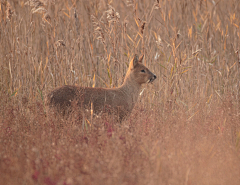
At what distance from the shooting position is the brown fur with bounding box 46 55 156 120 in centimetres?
482

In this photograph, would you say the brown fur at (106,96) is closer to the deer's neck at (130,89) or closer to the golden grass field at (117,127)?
the deer's neck at (130,89)

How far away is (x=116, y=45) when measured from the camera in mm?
6043

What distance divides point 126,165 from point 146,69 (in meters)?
2.95

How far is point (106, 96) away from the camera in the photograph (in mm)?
5305

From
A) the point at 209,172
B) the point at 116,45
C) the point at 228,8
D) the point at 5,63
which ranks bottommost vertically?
the point at 209,172

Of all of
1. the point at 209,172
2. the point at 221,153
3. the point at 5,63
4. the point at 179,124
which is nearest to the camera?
the point at 209,172

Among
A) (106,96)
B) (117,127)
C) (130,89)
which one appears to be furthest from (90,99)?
(117,127)

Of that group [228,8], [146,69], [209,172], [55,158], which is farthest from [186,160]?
[228,8]

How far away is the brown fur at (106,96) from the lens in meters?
4.82

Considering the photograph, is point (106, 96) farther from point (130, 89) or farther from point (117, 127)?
point (117, 127)

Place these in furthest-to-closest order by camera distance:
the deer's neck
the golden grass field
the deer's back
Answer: the deer's neck → the deer's back → the golden grass field

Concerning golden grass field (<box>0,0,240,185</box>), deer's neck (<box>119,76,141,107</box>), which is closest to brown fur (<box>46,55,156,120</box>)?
deer's neck (<box>119,76,141,107</box>)

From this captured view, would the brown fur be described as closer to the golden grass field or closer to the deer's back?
the deer's back

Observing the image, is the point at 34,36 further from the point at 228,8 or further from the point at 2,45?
the point at 228,8
